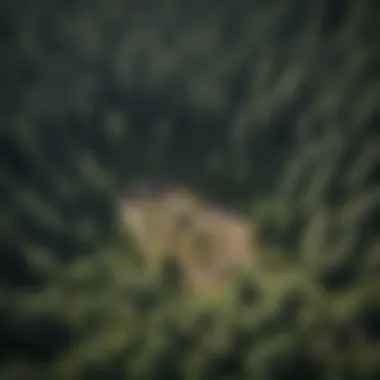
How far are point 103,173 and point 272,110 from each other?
6.42ft

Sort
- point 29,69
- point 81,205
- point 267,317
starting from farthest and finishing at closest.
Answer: point 29,69
point 81,205
point 267,317

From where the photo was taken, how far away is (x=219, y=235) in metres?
6.00

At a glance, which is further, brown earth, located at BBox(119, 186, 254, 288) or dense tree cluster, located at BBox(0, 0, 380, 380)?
brown earth, located at BBox(119, 186, 254, 288)

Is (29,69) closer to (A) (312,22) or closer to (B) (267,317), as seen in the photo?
(A) (312,22)

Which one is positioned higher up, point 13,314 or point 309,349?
point 13,314

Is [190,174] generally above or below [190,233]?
above

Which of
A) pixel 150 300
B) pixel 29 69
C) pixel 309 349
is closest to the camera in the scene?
pixel 309 349

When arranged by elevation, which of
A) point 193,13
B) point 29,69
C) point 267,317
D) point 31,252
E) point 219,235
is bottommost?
point 267,317

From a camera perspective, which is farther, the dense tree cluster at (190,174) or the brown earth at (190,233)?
the brown earth at (190,233)

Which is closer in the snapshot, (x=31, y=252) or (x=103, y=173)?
(x=31, y=252)

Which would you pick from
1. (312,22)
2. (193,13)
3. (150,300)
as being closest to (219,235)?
(150,300)

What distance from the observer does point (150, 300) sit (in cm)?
502

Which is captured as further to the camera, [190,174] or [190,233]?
[190,174]

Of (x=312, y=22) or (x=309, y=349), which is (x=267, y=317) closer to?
(x=309, y=349)
